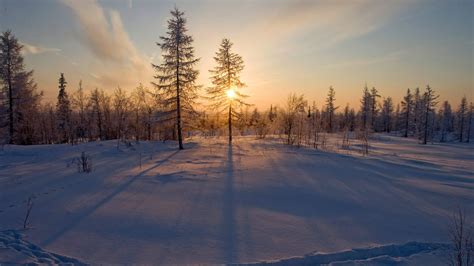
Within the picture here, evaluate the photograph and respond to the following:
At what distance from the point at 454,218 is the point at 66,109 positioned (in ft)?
135

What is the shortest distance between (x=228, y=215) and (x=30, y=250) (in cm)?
359

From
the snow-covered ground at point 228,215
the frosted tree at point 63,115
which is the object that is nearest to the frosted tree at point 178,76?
the snow-covered ground at point 228,215

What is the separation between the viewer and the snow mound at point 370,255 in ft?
12.6

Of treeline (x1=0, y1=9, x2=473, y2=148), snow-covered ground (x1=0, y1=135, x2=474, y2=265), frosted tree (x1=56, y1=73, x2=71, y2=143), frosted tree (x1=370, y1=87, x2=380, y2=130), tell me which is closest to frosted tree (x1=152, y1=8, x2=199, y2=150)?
treeline (x1=0, y1=9, x2=473, y2=148)

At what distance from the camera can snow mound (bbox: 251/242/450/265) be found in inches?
151

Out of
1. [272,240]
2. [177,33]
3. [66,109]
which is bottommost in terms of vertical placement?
[272,240]

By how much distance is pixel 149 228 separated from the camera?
16.1 ft

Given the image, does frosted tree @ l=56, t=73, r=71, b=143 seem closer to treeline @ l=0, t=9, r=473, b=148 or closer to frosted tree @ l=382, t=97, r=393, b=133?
treeline @ l=0, t=9, r=473, b=148

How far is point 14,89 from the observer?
2405 centimetres

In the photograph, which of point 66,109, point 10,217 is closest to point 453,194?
point 10,217

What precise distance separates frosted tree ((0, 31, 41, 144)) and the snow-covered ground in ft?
64.0

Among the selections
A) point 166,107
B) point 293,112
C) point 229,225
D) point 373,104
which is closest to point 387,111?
point 373,104

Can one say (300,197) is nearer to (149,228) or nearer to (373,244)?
(373,244)

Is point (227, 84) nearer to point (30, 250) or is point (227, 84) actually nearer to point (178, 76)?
point (178, 76)
